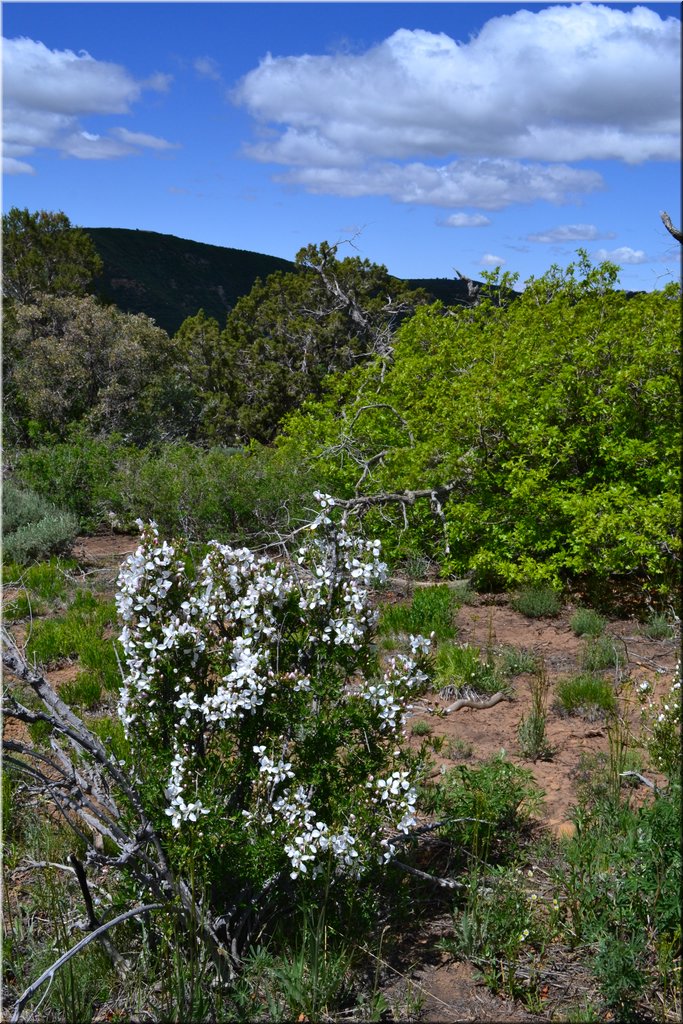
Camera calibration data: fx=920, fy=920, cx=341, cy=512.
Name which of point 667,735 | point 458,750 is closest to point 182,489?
point 458,750

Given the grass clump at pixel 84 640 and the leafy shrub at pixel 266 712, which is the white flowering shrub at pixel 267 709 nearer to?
the leafy shrub at pixel 266 712

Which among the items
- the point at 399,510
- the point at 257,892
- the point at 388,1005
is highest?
the point at 399,510

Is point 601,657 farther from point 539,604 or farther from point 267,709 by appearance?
point 267,709

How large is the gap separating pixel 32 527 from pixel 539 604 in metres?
4.55

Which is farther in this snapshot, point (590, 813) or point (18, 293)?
point (18, 293)

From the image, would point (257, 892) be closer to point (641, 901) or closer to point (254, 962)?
point (254, 962)

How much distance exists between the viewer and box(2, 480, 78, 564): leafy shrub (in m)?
8.05

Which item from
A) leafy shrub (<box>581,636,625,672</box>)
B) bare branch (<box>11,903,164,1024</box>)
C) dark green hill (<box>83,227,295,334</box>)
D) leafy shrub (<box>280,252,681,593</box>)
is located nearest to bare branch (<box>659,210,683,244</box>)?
leafy shrub (<box>280,252,681,593</box>)

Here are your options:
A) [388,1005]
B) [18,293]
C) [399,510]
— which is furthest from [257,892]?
[18,293]

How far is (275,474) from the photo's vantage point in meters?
8.54

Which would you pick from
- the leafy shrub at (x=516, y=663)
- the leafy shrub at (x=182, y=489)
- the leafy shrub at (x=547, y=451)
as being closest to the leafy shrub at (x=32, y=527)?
the leafy shrub at (x=182, y=489)

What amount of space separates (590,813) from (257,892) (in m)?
1.57

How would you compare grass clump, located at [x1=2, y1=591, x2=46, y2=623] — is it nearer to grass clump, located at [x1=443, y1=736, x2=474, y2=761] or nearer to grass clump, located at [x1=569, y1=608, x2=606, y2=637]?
grass clump, located at [x1=443, y1=736, x2=474, y2=761]

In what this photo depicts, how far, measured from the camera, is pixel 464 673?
5363 millimetres
